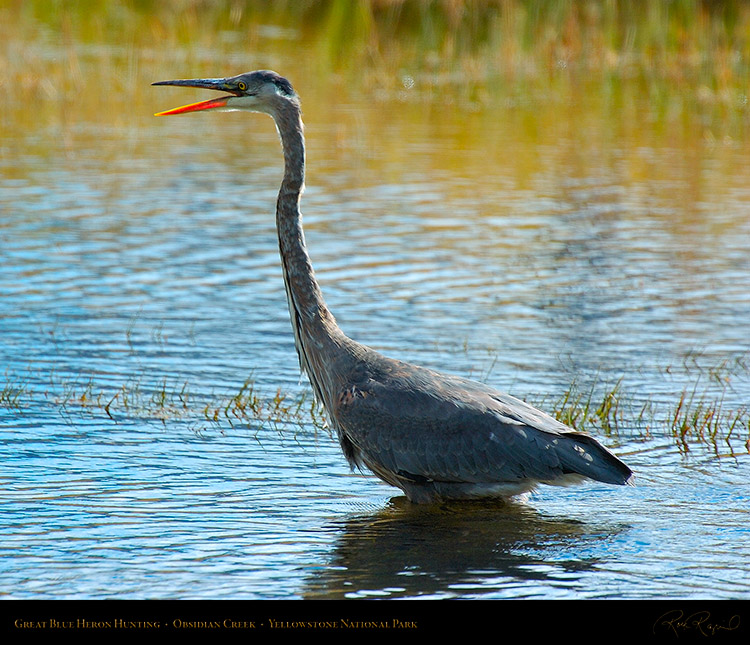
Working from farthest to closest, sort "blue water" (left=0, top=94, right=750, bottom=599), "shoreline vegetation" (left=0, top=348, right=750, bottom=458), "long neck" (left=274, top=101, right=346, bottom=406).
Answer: "shoreline vegetation" (left=0, top=348, right=750, bottom=458)
"long neck" (left=274, top=101, right=346, bottom=406)
"blue water" (left=0, top=94, right=750, bottom=599)

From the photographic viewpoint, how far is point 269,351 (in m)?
9.55

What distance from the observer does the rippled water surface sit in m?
6.11

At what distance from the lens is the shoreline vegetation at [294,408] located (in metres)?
7.90

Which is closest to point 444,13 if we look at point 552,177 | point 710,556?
point 552,177

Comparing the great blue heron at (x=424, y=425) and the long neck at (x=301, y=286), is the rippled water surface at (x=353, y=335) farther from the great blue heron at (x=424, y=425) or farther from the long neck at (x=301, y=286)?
the long neck at (x=301, y=286)

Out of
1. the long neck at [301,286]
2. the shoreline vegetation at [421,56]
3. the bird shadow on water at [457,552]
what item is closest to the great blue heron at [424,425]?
the long neck at [301,286]

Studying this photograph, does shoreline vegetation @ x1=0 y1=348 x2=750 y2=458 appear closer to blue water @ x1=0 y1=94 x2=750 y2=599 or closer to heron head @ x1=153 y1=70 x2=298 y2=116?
blue water @ x1=0 y1=94 x2=750 y2=599

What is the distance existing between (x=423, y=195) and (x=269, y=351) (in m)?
5.75

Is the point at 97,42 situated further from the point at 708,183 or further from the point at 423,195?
the point at 708,183
